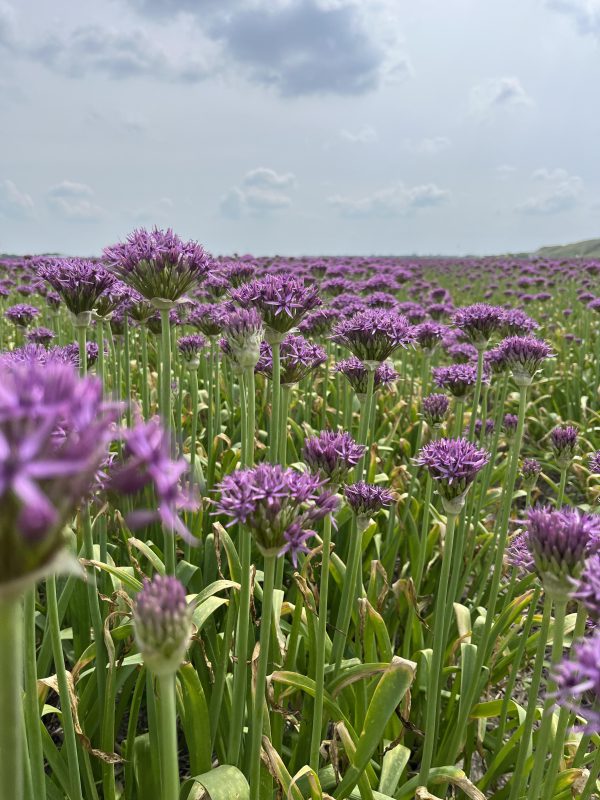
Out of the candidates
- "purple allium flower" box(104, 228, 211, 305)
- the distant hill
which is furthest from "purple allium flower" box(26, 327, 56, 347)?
the distant hill

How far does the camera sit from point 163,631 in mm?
1183

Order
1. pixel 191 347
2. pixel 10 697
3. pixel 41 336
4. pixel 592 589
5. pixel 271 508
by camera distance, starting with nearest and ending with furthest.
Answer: pixel 10 697, pixel 592 589, pixel 271 508, pixel 41 336, pixel 191 347

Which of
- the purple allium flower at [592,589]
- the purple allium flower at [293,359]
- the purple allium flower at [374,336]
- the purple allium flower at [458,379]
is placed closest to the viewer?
the purple allium flower at [592,589]

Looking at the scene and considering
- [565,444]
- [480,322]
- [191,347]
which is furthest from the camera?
[191,347]

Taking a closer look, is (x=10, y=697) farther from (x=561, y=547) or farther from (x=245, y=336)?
(x=245, y=336)

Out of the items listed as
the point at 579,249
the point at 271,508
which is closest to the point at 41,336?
the point at 271,508

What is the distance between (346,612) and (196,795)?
1009mm

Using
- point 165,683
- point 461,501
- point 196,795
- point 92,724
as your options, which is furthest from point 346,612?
point 165,683

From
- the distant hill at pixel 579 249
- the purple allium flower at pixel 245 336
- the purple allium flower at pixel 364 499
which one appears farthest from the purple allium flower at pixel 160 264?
the distant hill at pixel 579 249

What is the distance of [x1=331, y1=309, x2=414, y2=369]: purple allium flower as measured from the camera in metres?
3.11

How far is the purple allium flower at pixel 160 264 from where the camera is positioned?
7.79 ft

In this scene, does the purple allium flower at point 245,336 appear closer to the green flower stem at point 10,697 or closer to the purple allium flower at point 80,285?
the purple allium flower at point 80,285

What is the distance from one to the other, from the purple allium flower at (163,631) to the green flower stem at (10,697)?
0.29 m

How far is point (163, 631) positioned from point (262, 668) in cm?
64
